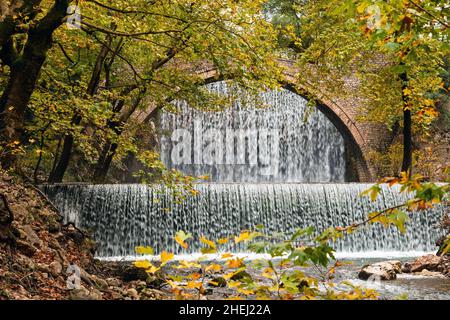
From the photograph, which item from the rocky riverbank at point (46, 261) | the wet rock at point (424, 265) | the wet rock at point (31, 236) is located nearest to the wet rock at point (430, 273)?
the wet rock at point (424, 265)

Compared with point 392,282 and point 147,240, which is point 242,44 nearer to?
point 392,282

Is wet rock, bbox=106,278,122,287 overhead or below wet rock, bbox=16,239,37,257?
below

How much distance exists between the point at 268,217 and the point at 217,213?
1.26m

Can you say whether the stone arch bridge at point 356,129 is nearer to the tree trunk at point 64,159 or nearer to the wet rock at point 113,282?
the tree trunk at point 64,159

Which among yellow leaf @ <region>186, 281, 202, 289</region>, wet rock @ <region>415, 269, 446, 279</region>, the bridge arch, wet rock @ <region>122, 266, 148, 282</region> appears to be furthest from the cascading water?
yellow leaf @ <region>186, 281, 202, 289</region>

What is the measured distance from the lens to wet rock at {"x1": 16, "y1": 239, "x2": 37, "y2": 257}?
198 inches

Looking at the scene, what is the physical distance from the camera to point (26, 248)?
16.7 feet

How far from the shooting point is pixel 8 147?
5.66 metres

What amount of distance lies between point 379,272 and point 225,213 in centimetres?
516

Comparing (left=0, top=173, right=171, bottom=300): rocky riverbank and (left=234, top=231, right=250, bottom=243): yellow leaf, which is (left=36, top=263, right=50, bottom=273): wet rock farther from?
(left=234, top=231, right=250, bottom=243): yellow leaf

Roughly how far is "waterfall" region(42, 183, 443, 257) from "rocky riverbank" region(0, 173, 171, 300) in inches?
156

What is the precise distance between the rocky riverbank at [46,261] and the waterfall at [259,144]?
1257 centimetres

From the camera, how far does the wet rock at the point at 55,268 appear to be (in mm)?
4957

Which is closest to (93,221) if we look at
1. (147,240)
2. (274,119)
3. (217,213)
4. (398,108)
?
(147,240)
